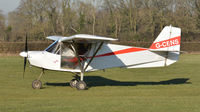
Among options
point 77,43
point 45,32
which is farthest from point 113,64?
point 45,32

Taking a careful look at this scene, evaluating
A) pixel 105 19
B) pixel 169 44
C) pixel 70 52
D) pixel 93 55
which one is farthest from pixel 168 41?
pixel 105 19

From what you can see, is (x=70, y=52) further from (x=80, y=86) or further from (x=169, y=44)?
(x=169, y=44)

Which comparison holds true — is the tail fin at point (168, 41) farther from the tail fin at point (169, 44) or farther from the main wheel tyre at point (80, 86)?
the main wheel tyre at point (80, 86)

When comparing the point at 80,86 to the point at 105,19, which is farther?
the point at 105,19

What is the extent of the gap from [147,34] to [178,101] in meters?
53.0

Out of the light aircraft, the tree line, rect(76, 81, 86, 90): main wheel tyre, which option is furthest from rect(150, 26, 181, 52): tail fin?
the tree line

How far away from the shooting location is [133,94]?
12734mm

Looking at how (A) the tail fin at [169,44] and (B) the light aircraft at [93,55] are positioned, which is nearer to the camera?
(B) the light aircraft at [93,55]

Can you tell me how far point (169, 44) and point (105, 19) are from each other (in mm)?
50343

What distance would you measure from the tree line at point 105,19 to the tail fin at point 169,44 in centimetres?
4240

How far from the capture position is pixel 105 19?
64750 mm

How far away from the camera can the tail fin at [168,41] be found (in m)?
14.9

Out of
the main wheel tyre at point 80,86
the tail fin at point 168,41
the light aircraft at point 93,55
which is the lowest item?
the main wheel tyre at point 80,86

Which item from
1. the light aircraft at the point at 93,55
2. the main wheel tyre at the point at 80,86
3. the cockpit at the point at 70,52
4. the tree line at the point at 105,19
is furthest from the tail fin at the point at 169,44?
the tree line at the point at 105,19
